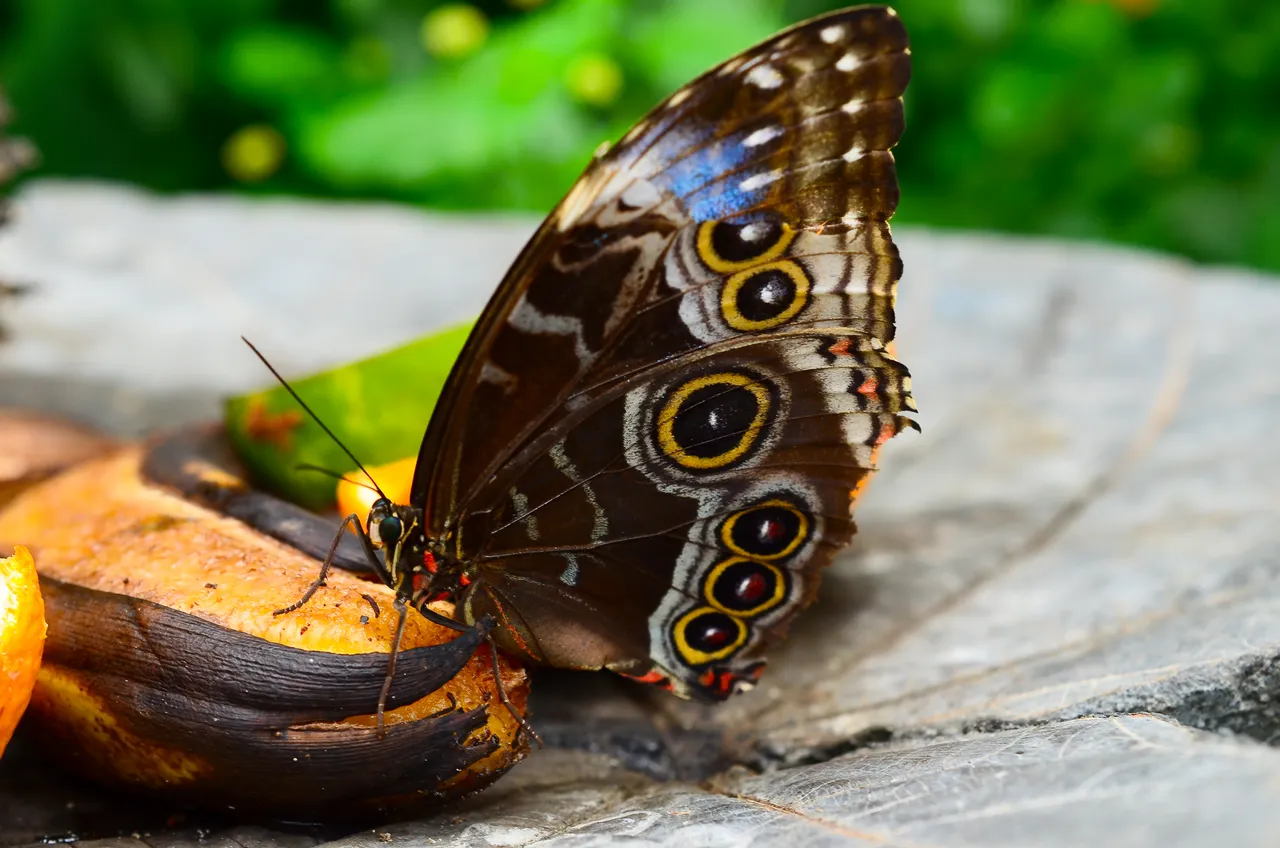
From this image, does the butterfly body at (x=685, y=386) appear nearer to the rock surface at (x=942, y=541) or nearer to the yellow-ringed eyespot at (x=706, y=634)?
the yellow-ringed eyespot at (x=706, y=634)

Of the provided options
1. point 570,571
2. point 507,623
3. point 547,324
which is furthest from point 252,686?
point 547,324

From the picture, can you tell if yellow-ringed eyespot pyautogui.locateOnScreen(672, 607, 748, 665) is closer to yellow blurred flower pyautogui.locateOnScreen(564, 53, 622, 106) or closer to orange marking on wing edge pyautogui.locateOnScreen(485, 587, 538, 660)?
orange marking on wing edge pyautogui.locateOnScreen(485, 587, 538, 660)

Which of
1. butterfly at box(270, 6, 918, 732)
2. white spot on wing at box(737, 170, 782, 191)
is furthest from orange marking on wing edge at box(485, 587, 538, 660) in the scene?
white spot on wing at box(737, 170, 782, 191)

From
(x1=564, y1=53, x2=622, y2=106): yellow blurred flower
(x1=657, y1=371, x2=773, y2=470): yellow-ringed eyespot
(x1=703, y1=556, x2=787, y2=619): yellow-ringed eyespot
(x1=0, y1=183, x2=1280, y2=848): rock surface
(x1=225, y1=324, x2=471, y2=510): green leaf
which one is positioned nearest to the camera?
(x1=0, y1=183, x2=1280, y2=848): rock surface

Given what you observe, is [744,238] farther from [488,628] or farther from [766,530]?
[488,628]

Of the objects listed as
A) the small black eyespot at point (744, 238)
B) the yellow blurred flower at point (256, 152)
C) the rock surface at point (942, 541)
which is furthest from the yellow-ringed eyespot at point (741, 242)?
the yellow blurred flower at point (256, 152)
